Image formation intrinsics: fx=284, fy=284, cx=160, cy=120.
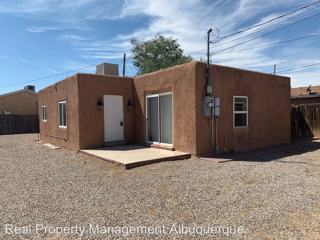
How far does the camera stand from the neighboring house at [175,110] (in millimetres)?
9680

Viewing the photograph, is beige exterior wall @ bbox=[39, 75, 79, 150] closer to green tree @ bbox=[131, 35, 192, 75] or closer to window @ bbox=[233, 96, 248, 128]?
window @ bbox=[233, 96, 248, 128]

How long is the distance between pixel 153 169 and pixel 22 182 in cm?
333

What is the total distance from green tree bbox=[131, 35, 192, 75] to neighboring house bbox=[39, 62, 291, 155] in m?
19.6

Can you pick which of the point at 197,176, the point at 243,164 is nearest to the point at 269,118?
the point at 243,164

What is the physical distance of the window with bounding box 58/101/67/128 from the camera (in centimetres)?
1356

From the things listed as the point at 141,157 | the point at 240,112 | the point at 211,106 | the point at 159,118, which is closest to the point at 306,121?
the point at 240,112

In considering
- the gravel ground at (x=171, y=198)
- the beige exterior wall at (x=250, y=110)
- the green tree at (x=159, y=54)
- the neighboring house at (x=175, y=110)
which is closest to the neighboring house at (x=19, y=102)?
the green tree at (x=159, y=54)

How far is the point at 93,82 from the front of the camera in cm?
1200

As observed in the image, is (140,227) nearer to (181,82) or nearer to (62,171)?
(62,171)

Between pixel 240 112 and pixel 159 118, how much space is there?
313cm

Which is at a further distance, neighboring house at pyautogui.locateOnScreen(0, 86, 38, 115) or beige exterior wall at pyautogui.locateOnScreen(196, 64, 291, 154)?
neighboring house at pyautogui.locateOnScreen(0, 86, 38, 115)

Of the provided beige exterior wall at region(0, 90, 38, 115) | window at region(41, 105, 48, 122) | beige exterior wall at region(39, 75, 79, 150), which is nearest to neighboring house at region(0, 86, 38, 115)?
beige exterior wall at region(0, 90, 38, 115)

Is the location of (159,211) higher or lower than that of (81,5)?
lower

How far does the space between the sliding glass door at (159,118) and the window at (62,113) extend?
4319mm
